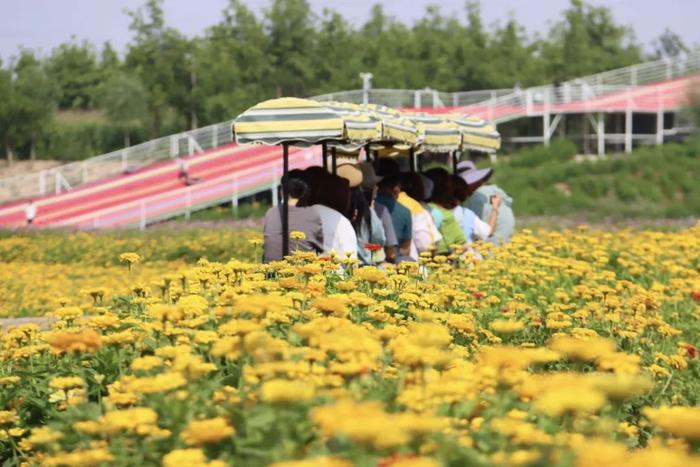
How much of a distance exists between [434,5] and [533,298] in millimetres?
54176

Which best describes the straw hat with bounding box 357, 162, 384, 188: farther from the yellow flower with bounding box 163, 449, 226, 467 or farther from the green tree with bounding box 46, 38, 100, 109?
the green tree with bounding box 46, 38, 100, 109

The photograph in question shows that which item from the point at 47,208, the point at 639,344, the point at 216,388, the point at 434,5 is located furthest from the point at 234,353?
the point at 434,5

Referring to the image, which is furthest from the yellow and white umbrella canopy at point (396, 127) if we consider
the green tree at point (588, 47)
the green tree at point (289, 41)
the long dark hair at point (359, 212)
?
Result: the green tree at point (588, 47)

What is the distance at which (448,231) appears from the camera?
33.9 feet

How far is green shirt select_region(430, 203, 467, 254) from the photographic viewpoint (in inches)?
402

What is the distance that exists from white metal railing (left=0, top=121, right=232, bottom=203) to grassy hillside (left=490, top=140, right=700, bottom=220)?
9.86 m

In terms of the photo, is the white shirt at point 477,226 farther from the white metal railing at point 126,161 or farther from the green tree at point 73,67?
the green tree at point 73,67

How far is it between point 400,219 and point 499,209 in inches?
81.5

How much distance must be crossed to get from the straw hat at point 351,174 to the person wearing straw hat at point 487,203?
2254 millimetres

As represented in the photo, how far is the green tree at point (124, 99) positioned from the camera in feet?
Result: 154

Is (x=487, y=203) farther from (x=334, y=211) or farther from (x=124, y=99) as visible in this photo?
(x=124, y=99)

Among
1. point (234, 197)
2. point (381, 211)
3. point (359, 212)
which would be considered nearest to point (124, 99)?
point (234, 197)

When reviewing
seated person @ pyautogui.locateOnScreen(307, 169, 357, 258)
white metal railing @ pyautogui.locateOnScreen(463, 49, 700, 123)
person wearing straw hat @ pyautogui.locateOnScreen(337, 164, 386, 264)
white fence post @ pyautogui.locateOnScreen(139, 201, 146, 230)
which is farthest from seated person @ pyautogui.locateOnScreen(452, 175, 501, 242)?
white metal railing @ pyautogui.locateOnScreen(463, 49, 700, 123)

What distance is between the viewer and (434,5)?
60594 millimetres
